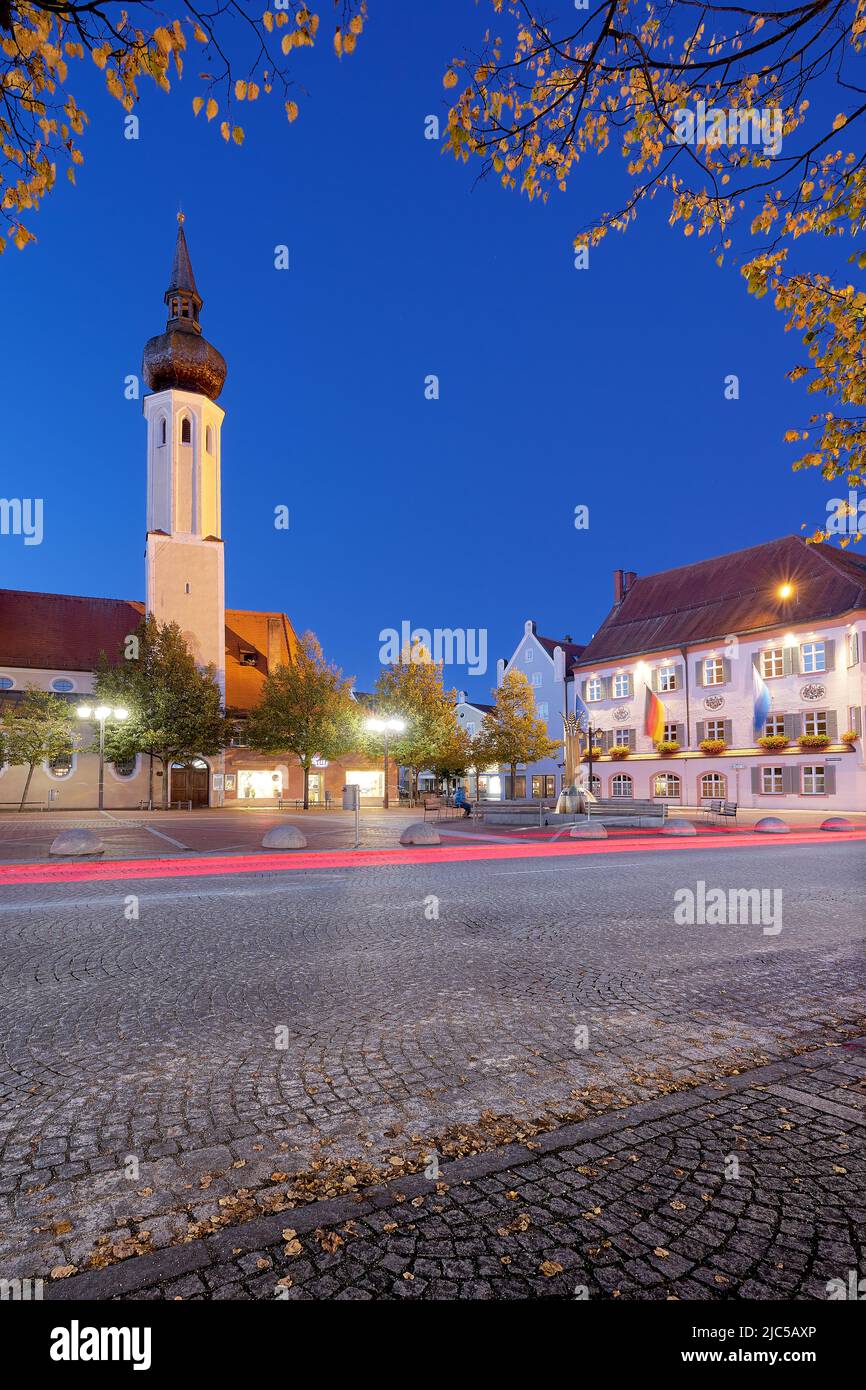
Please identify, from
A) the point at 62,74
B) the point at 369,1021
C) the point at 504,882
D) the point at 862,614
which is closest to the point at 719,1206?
the point at 369,1021

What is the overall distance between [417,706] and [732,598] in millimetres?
19559

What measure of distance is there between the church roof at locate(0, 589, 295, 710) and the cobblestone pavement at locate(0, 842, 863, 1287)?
40131 mm

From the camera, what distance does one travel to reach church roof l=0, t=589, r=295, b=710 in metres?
44.6

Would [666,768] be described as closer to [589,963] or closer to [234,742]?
[234,742]

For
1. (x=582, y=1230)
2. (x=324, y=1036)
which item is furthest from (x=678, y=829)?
(x=582, y=1230)

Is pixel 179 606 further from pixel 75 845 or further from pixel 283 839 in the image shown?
pixel 75 845

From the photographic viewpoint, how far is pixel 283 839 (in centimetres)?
1777

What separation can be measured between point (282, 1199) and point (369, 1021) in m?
2.13

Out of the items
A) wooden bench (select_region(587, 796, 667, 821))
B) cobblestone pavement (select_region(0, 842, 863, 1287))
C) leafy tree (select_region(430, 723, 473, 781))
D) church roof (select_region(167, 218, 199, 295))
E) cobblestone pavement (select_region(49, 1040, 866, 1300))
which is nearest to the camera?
cobblestone pavement (select_region(49, 1040, 866, 1300))

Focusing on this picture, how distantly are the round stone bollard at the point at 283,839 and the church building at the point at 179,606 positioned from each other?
26.2 meters

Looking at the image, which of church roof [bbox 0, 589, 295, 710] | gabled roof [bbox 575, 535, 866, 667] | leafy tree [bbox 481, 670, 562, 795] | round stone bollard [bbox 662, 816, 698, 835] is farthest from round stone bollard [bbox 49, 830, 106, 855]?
gabled roof [bbox 575, 535, 866, 667]

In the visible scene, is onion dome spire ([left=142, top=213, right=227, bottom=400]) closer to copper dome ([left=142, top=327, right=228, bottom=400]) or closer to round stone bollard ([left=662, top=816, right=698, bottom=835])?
copper dome ([left=142, top=327, right=228, bottom=400])

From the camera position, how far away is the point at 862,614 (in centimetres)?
3438

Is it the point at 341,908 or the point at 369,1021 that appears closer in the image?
the point at 369,1021
